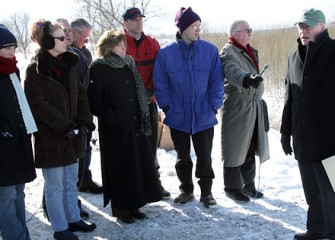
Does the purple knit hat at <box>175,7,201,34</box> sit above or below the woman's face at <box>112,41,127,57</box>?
above

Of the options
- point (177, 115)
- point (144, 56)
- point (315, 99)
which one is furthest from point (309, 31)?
point (144, 56)

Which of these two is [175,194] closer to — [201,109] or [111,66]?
[201,109]

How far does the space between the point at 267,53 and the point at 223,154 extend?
26.4 feet

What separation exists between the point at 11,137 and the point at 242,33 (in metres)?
2.53

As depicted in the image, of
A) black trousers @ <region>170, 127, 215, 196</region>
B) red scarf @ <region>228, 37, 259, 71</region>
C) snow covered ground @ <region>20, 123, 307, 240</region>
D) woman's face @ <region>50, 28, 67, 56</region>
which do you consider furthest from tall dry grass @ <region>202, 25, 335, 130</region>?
woman's face @ <region>50, 28, 67, 56</region>

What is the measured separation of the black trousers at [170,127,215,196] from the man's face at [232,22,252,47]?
3.20 feet

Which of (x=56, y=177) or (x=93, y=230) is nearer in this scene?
(x=56, y=177)

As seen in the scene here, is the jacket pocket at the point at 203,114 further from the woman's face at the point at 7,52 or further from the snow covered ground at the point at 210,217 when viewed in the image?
the woman's face at the point at 7,52

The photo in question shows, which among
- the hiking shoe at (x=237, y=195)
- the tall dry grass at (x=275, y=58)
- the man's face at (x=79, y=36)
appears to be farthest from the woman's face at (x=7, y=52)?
the tall dry grass at (x=275, y=58)

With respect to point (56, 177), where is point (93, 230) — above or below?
below

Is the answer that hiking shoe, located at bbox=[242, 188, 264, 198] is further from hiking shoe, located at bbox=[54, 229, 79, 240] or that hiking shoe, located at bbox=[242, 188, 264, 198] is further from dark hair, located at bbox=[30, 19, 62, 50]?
dark hair, located at bbox=[30, 19, 62, 50]

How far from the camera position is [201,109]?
174 inches

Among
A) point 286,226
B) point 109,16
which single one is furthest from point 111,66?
point 109,16

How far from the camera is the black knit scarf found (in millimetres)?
4008
